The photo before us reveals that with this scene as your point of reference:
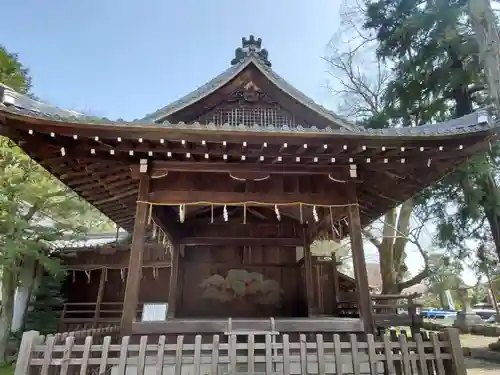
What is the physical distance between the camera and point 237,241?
8.49 m

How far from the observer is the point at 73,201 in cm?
1285

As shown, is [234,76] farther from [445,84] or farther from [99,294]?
[99,294]

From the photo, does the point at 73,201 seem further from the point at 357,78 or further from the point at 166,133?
the point at 357,78

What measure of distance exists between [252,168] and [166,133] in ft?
5.15

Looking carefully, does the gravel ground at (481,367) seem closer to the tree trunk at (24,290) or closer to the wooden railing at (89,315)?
the wooden railing at (89,315)

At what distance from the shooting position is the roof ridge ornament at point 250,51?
23.4 feet

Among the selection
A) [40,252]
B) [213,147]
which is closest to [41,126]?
[213,147]

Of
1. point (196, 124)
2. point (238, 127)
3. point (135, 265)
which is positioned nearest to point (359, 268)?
point (238, 127)

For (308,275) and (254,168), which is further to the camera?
(308,275)

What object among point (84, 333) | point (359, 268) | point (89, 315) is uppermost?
point (359, 268)

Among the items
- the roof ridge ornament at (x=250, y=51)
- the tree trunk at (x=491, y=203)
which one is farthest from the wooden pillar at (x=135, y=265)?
the tree trunk at (x=491, y=203)

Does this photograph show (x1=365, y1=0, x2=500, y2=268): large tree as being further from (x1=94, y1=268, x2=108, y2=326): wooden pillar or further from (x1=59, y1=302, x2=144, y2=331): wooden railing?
(x1=94, y1=268, x2=108, y2=326): wooden pillar

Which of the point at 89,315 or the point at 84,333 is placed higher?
the point at 89,315

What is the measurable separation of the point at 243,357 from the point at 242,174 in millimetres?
2780
